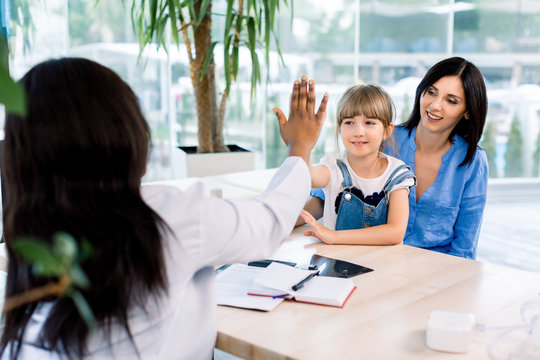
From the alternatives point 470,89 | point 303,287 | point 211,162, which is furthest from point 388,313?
point 211,162

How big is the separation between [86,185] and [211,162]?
269 centimetres

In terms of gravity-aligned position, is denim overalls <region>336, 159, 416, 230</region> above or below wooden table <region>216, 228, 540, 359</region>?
above

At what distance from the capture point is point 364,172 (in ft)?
6.55

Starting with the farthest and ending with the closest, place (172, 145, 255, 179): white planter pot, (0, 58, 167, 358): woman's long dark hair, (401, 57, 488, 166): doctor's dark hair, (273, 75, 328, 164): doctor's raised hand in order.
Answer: (172, 145, 255, 179): white planter pot
(401, 57, 488, 166): doctor's dark hair
(273, 75, 328, 164): doctor's raised hand
(0, 58, 167, 358): woman's long dark hair

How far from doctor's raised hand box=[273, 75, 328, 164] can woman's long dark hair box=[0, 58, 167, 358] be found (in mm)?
403

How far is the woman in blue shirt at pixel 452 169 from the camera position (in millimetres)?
2225

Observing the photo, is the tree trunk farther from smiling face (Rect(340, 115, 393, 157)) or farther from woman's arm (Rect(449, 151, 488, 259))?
woman's arm (Rect(449, 151, 488, 259))

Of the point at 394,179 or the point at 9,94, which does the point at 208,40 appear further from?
the point at 9,94

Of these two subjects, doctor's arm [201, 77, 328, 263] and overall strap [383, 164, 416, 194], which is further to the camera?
overall strap [383, 164, 416, 194]

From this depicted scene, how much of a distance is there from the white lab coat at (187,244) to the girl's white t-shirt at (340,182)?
93 centimetres

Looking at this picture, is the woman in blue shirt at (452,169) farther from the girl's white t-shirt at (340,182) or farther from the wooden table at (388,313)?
the wooden table at (388,313)

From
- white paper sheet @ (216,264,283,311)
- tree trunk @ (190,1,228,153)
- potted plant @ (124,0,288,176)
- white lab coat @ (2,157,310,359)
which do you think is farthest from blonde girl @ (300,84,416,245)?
tree trunk @ (190,1,228,153)

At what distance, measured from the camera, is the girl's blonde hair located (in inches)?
77.1

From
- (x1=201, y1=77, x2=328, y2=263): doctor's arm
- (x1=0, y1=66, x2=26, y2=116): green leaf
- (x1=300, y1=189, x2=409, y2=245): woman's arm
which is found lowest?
(x1=300, y1=189, x2=409, y2=245): woman's arm
